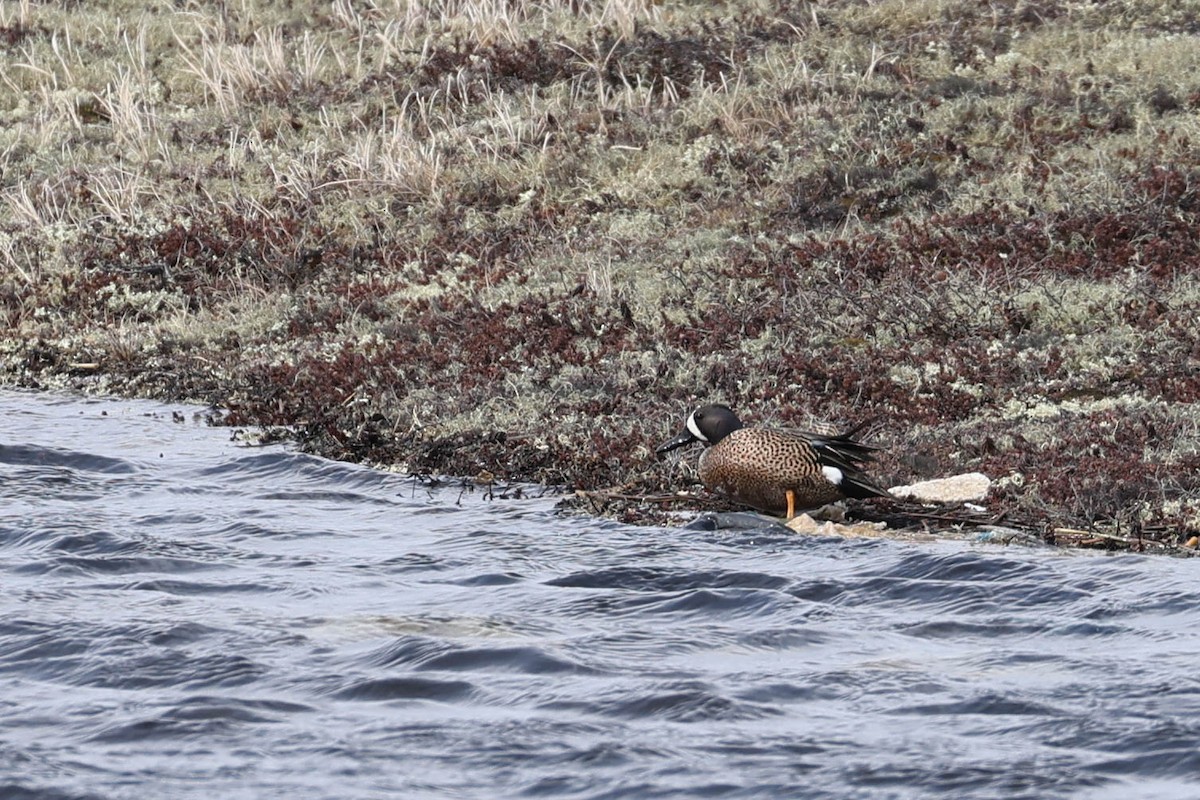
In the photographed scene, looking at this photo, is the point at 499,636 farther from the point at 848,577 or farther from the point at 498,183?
the point at 498,183

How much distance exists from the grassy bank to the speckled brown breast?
0.68 meters

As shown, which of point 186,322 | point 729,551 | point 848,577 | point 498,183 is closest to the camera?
point 848,577

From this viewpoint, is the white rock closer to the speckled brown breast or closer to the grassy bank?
the grassy bank

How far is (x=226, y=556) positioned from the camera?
8.62 metres

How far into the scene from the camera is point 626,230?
15.1 metres

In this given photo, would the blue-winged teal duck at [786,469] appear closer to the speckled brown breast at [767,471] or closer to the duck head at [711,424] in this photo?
the speckled brown breast at [767,471]

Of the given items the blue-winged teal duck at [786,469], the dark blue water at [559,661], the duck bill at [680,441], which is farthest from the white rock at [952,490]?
the duck bill at [680,441]

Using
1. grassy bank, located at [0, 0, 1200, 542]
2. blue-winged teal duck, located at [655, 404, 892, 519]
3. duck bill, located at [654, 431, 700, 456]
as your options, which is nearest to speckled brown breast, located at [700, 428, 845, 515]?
blue-winged teal duck, located at [655, 404, 892, 519]

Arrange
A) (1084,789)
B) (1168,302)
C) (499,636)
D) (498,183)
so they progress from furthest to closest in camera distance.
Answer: (498,183), (1168,302), (499,636), (1084,789)

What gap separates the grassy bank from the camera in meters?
10.6

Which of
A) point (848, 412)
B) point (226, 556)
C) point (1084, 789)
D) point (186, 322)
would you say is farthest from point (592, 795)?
point (186, 322)

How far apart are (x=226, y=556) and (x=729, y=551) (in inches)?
101

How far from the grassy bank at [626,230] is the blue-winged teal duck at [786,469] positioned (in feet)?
2.19

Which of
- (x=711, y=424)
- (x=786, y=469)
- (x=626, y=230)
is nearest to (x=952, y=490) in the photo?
(x=786, y=469)
